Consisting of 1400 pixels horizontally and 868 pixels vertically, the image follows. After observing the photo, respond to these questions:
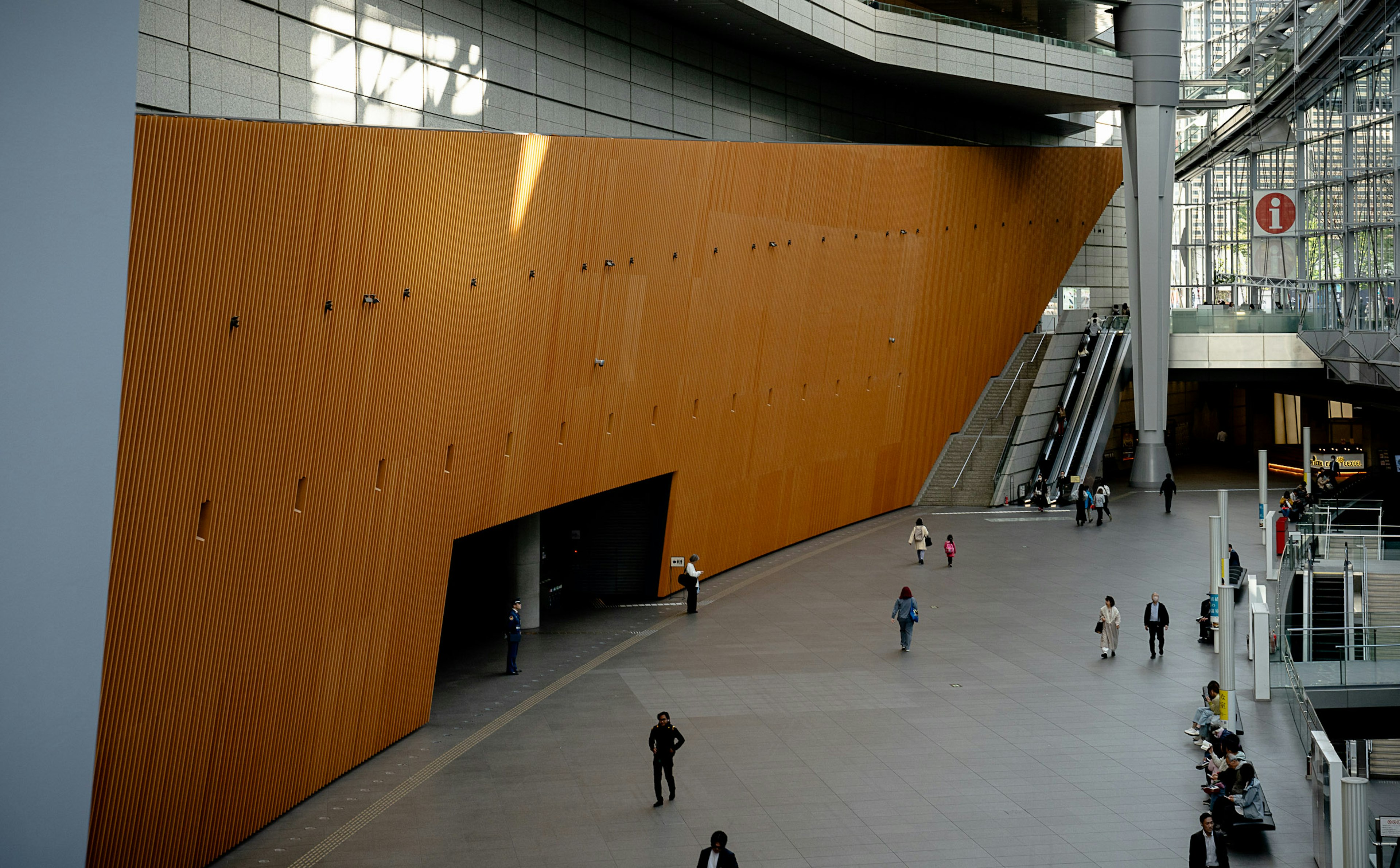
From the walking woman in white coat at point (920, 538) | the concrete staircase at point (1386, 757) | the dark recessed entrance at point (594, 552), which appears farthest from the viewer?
the walking woman in white coat at point (920, 538)

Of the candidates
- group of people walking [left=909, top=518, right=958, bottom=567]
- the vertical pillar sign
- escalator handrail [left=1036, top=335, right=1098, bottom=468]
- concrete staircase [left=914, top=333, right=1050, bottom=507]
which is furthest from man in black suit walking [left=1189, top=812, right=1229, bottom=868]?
the vertical pillar sign

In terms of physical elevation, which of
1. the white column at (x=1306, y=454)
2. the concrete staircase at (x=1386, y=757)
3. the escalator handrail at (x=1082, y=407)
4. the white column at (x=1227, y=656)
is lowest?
the concrete staircase at (x=1386, y=757)

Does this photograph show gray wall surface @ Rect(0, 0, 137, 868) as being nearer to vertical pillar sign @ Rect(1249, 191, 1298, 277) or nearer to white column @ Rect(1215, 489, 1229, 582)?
white column @ Rect(1215, 489, 1229, 582)

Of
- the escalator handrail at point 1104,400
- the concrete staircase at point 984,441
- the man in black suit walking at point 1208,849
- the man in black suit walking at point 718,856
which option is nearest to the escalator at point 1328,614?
the man in black suit walking at point 1208,849

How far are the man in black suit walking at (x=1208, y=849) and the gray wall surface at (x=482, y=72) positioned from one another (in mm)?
8888

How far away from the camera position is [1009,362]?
3472 cm

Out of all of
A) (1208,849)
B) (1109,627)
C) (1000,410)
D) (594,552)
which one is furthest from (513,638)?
(1000,410)

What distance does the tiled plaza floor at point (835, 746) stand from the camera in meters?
10.5

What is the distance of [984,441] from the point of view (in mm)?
32531

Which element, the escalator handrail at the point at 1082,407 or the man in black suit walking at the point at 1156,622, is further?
the escalator handrail at the point at 1082,407

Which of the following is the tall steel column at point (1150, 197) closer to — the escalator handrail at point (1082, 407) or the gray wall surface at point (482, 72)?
the escalator handrail at point (1082, 407)

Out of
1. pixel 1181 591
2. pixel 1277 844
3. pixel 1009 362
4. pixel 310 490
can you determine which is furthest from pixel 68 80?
pixel 1009 362

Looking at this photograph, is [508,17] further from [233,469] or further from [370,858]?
[370,858]

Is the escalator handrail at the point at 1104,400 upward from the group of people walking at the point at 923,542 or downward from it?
upward
